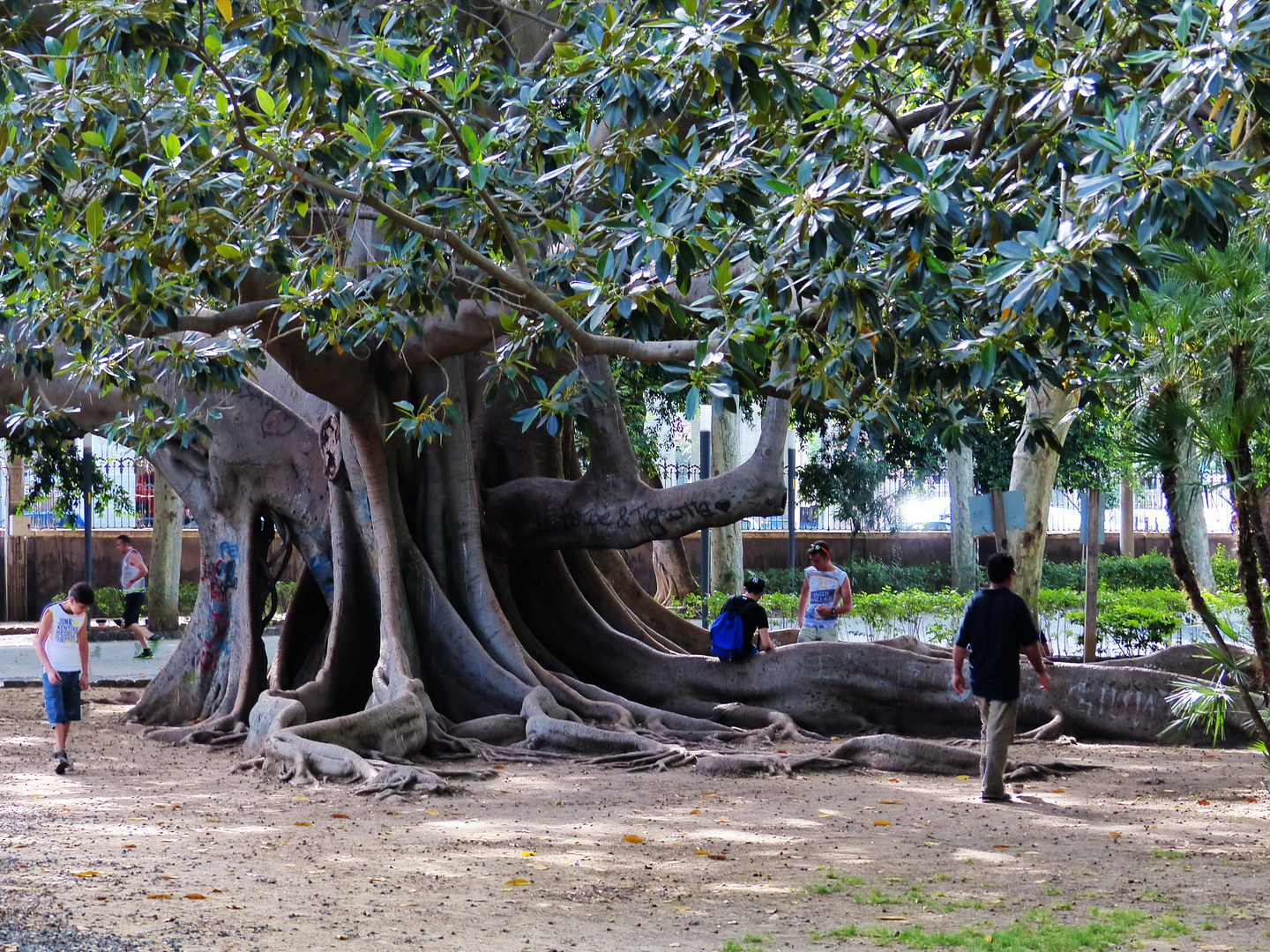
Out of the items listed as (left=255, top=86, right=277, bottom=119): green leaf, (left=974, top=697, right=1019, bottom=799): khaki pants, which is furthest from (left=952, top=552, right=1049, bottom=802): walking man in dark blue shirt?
(left=255, top=86, right=277, bottom=119): green leaf

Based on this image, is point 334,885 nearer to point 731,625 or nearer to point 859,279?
point 859,279

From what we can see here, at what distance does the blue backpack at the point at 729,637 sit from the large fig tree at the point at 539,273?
214 millimetres

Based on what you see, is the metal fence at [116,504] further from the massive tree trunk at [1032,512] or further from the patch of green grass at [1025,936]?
the patch of green grass at [1025,936]

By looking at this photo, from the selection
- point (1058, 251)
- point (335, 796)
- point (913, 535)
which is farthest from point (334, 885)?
point (913, 535)

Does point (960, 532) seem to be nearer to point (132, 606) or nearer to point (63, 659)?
point (132, 606)

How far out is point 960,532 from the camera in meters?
25.0

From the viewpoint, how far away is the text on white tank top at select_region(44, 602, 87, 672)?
9164mm

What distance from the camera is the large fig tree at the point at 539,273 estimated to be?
17.6 ft

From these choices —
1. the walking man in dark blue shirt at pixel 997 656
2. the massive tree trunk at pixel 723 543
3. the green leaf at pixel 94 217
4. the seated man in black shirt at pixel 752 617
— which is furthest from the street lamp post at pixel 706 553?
the green leaf at pixel 94 217

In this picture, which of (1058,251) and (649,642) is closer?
(1058,251)

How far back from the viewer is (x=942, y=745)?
9.22 m

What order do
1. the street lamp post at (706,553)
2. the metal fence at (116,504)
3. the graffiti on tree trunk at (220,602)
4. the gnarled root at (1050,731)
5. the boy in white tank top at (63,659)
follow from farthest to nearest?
the metal fence at (116,504), the street lamp post at (706,553), the graffiti on tree trunk at (220,602), the gnarled root at (1050,731), the boy in white tank top at (63,659)

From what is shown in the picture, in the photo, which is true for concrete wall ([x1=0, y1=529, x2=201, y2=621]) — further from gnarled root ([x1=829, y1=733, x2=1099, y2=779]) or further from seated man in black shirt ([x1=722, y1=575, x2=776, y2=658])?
gnarled root ([x1=829, y1=733, x2=1099, y2=779])

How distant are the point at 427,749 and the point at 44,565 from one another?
52.9 feet
